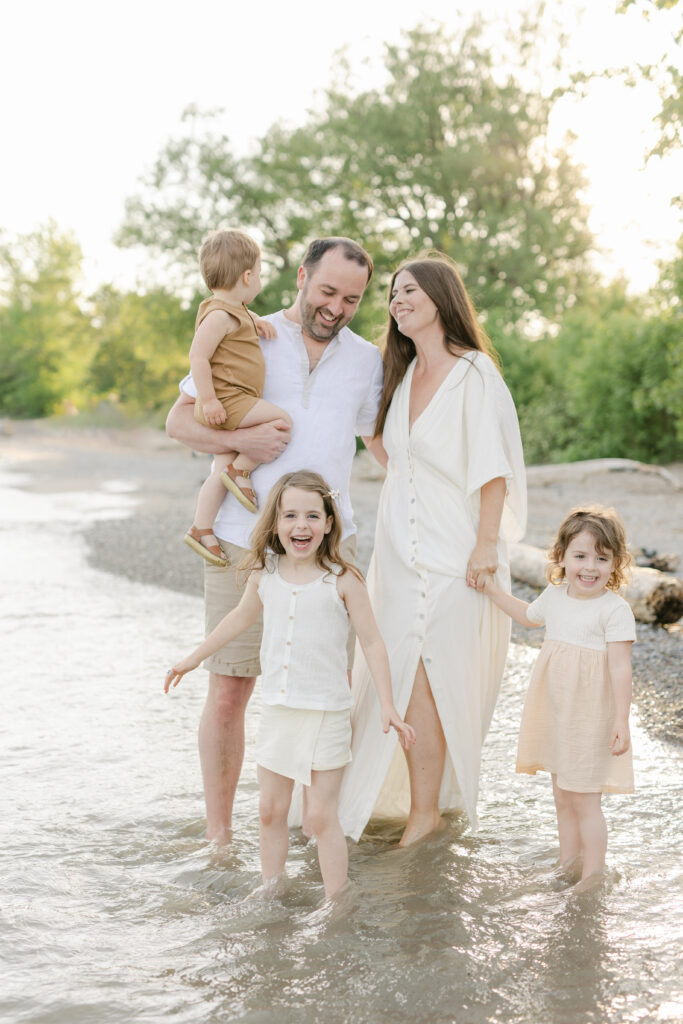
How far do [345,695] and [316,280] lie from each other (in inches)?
59.8

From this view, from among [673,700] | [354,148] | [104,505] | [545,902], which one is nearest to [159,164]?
[354,148]

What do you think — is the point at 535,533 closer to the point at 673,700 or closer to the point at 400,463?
the point at 673,700

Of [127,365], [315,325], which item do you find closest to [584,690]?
[315,325]

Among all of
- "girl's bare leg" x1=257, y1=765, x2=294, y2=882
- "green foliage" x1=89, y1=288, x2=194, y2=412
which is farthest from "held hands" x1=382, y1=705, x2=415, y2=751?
"green foliage" x1=89, y1=288, x2=194, y2=412

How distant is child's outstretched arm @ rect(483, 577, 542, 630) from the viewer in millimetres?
4047

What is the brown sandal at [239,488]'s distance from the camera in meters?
4.04

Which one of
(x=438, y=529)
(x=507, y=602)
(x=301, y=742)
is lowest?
(x=301, y=742)

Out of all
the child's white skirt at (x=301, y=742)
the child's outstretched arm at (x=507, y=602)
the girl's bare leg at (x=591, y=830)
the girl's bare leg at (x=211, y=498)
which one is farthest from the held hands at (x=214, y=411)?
the girl's bare leg at (x=591, y=830)

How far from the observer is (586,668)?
12.5 feet

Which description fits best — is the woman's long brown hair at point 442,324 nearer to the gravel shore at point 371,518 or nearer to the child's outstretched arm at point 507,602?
the child's outstretched arm at point 507,602

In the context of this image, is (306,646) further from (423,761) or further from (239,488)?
(423,761)

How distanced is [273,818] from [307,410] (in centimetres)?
150

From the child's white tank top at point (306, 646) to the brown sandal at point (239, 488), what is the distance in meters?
0.40

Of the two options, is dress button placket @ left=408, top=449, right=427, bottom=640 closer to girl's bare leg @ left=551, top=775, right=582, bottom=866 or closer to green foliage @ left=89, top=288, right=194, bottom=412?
girl's bare leg @ left=551, top=775, right=582, bottom=866
